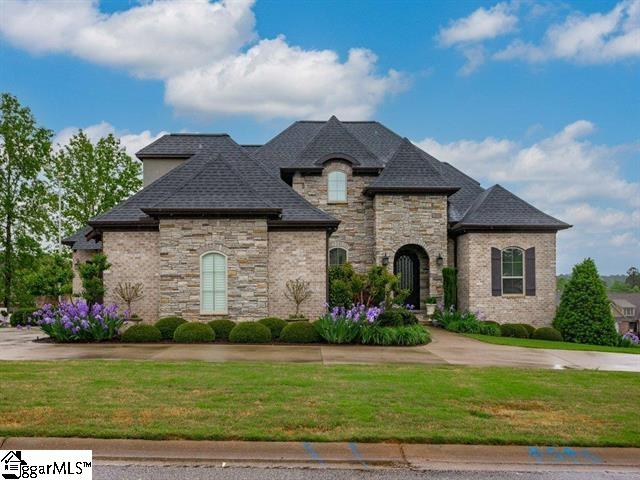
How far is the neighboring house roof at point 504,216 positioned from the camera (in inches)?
983

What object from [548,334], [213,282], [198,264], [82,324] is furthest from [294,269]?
[548,334]

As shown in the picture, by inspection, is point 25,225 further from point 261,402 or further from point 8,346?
point 261,402

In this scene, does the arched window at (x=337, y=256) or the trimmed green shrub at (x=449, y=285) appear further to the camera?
the arched window at (x=337, y=256)

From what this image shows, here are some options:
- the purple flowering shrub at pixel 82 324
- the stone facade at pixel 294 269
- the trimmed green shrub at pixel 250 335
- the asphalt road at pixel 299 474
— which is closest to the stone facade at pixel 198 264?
the stone facade at pixel 294 269

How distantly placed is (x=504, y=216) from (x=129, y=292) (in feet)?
50.6

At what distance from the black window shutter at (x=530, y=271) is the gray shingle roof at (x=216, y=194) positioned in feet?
31.4

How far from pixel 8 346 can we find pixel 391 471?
561 inches

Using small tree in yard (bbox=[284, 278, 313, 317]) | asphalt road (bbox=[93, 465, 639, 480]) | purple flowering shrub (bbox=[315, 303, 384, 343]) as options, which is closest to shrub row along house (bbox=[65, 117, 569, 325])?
small tree in yard (bbox=[284, 278, 313, 317])

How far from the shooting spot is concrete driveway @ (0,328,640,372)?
13.8 metres

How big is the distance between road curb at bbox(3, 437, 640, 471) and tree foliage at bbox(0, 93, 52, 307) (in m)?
35.6

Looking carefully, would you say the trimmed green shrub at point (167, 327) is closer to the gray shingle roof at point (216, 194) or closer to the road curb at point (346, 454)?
the gray shingle roof at point (216, 194)

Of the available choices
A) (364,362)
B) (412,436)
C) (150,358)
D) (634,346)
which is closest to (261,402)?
(412,436)

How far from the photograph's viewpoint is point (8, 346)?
16.9m

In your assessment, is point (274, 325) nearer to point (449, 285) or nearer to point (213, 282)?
point (213, 282)
